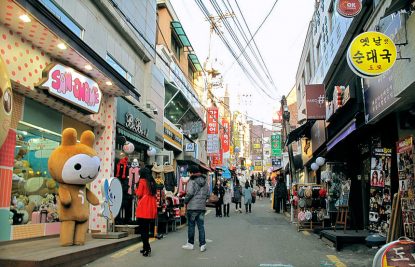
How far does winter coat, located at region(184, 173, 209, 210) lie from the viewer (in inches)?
343

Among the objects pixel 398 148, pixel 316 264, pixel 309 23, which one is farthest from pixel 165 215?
pixel 309 23

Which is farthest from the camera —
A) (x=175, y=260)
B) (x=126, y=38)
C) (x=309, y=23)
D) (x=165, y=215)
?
(x=309, y=23)

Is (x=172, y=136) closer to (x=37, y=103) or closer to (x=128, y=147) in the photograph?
(x=128, y=147)

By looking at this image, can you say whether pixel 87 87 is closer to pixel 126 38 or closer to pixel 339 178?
pixel 126 38

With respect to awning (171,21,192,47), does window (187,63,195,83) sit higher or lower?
lower

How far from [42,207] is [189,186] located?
11.0 ft

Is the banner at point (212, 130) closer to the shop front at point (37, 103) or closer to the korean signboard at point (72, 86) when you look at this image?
the shop front at point (37, 103)

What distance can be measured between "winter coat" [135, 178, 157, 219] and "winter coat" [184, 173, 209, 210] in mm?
821

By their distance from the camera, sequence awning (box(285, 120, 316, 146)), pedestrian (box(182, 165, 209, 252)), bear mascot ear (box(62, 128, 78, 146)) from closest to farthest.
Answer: bear mascot ear (box(62, 128, 78, 146)), pedestrian (box(182, 165, 209, 252)), awning (box(285, 120, 316, 146))

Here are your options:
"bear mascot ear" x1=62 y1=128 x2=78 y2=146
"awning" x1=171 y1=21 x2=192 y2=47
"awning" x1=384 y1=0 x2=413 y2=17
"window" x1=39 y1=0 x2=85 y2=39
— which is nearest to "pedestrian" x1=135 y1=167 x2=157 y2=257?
"bear mascot ear" x1=62 y1=128 x2=78 y2=146

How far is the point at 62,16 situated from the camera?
990 cm

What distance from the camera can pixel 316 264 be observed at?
283 inches

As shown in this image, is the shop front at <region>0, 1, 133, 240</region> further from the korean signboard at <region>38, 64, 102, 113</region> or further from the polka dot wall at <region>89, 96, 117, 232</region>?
the polka dot wall at <region>89, 96, 117, 232</region>

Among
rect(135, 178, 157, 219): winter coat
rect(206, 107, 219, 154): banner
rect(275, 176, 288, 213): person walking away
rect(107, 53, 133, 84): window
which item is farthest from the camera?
rect(206, 107, 219, 154): banner
